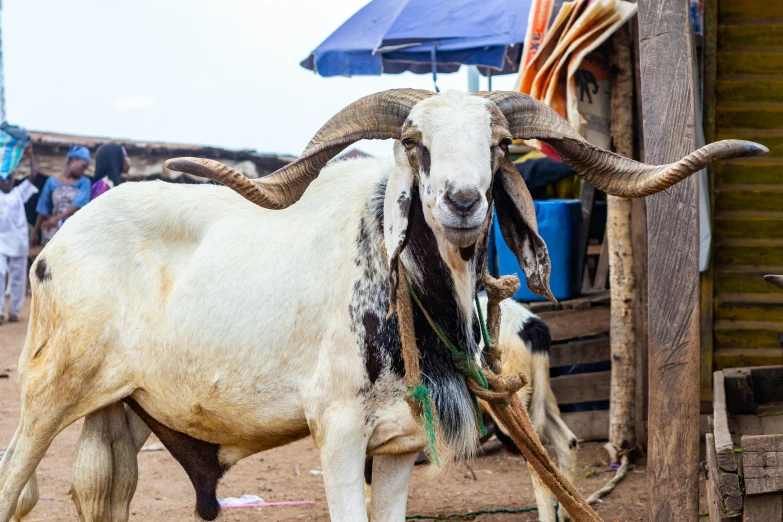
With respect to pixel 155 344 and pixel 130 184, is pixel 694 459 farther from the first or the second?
pixel 130 184

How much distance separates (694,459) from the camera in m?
3.53

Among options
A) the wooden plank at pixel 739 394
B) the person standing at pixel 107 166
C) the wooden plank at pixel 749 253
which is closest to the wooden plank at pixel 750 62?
the wooden plank at pixel 749 253

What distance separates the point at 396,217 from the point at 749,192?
4.11 m

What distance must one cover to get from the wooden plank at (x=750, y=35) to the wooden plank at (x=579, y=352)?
2.37 metres

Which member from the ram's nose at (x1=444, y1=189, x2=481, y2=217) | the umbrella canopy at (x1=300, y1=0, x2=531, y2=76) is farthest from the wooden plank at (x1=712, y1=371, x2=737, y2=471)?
the umbrella canopy at (x1=300, y1=0, x2=531, y2=76)

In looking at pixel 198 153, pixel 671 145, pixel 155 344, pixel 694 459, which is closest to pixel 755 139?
pixel 671 145

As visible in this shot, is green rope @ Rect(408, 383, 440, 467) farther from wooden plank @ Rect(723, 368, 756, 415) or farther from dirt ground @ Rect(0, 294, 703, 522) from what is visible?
wooden plank @ Rect(723, 368, 756, 415)

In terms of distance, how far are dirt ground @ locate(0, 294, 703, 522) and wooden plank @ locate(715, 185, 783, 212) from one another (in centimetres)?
197

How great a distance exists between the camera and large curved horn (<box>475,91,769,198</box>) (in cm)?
318

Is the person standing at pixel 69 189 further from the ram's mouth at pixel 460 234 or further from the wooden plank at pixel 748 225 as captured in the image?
the ram's mouth at pixel 460 234

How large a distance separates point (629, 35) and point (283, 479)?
12.8ft

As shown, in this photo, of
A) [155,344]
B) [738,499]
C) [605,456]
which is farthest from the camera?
[605,456]

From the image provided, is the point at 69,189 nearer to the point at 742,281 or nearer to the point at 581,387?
the point at 581,387

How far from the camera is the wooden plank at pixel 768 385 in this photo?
18.1 ft
